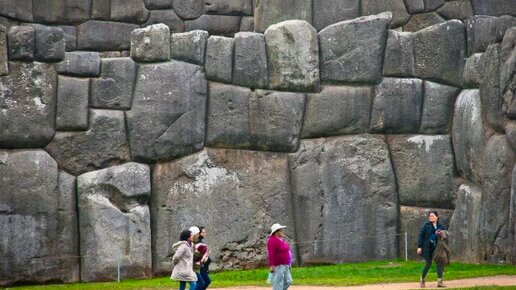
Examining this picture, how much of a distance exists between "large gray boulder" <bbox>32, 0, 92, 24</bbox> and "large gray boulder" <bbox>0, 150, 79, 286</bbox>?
548 cm

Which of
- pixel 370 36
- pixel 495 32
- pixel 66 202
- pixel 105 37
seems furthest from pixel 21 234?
pixel 495 32

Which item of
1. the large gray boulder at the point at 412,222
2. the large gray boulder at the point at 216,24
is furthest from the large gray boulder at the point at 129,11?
the large gray boulder at the point at 412,222

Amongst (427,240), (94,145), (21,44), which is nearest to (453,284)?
(427,240)

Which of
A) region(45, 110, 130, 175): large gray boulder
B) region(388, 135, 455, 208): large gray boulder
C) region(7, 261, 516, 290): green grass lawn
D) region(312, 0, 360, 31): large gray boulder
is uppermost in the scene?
region(312, 0, 360, 31): large gray boulder

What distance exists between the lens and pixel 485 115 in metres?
28.3

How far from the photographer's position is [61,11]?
106 ft

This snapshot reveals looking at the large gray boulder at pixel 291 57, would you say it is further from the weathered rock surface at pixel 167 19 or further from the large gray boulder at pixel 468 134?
the weathered rock surface at pixel 167 19

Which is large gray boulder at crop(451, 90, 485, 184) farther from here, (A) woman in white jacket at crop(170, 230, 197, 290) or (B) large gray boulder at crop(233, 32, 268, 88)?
(A) woman in white jacket at crop(170, 230, 197, 290)

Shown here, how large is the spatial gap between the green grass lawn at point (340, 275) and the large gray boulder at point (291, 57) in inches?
164

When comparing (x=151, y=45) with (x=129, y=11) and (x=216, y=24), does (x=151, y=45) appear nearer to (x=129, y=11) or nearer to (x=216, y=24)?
(x=129, y=11)

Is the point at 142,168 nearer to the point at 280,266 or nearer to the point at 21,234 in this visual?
the point at 21,234

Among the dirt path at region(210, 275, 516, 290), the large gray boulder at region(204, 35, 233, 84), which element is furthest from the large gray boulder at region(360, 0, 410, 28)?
the dirt path at region(210, 275, 516, 290)

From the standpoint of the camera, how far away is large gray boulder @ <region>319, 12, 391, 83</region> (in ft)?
96.7

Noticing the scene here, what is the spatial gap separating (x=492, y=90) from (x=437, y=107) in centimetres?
203
